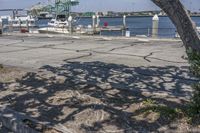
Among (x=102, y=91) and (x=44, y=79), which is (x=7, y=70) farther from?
(x=102, y=91)

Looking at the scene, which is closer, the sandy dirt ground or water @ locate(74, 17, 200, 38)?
the sandy dirt ground

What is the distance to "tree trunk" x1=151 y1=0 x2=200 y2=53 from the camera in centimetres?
562

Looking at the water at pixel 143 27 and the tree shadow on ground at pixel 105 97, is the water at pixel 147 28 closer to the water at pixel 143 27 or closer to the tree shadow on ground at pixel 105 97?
the water at pixel 143 27

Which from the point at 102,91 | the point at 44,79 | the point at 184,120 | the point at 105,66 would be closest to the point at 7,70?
the point at 44,79

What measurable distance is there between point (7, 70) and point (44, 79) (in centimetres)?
195

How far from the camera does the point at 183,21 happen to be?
5.65 metres

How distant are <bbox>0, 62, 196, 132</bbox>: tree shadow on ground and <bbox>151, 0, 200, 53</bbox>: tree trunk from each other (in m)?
1.37

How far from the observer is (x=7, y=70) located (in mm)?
11211

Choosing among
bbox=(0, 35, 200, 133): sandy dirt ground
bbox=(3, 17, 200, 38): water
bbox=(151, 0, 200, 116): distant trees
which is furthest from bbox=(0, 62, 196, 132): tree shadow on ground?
bbox=(3, 17, 200, 38): water

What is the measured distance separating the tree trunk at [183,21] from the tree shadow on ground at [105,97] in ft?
4.49

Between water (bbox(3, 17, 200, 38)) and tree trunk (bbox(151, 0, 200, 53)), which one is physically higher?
tree trunk (bbox(151, 0, 200, 53))

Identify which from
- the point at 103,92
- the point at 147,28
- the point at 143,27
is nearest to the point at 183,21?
the point at 103,92

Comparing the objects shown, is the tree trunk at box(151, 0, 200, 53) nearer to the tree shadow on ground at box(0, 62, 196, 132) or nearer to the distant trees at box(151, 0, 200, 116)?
the distant trees at box(151, 0, 200, 116)

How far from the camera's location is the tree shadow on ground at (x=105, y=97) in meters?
6.29
